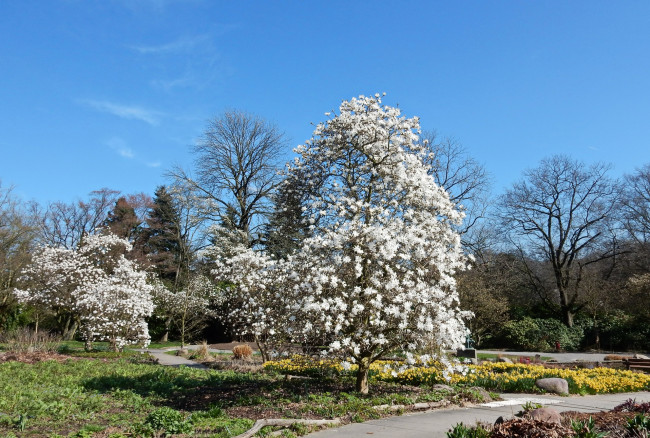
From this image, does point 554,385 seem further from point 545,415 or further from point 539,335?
point 539,335

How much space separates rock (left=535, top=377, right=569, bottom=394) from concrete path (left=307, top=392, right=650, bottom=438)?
309 millimetres

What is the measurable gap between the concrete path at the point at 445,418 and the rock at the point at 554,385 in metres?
0.31

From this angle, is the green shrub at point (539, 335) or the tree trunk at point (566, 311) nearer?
the green shrub at point (539, 335)

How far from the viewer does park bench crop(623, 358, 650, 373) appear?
16.9m

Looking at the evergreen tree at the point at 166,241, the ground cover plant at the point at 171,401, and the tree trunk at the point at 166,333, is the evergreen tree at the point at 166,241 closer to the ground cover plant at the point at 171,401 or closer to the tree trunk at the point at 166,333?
the tree trunk at the point at 166,333

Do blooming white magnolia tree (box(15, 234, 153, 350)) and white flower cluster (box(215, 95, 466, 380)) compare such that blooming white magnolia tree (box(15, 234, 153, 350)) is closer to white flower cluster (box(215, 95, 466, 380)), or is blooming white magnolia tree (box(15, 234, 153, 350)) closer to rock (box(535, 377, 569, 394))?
white flower cluster (box(215, 95, 466, 380))

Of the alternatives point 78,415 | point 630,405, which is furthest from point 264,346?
point 630,405

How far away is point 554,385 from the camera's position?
1142cm

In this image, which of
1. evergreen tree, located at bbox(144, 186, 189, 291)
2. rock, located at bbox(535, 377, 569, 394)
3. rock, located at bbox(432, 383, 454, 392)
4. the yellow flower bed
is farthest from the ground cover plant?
evergreen tree, located at bbox(144, 186, 189, 291)

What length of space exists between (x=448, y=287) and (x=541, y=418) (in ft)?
13.9

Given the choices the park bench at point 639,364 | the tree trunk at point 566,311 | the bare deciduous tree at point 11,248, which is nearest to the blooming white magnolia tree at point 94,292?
the bare deciduous tree at point 11,248

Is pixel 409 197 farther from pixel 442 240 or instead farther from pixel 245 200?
pixel 245 200

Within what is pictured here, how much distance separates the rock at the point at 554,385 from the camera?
447 inches

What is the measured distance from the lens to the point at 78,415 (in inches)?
298
